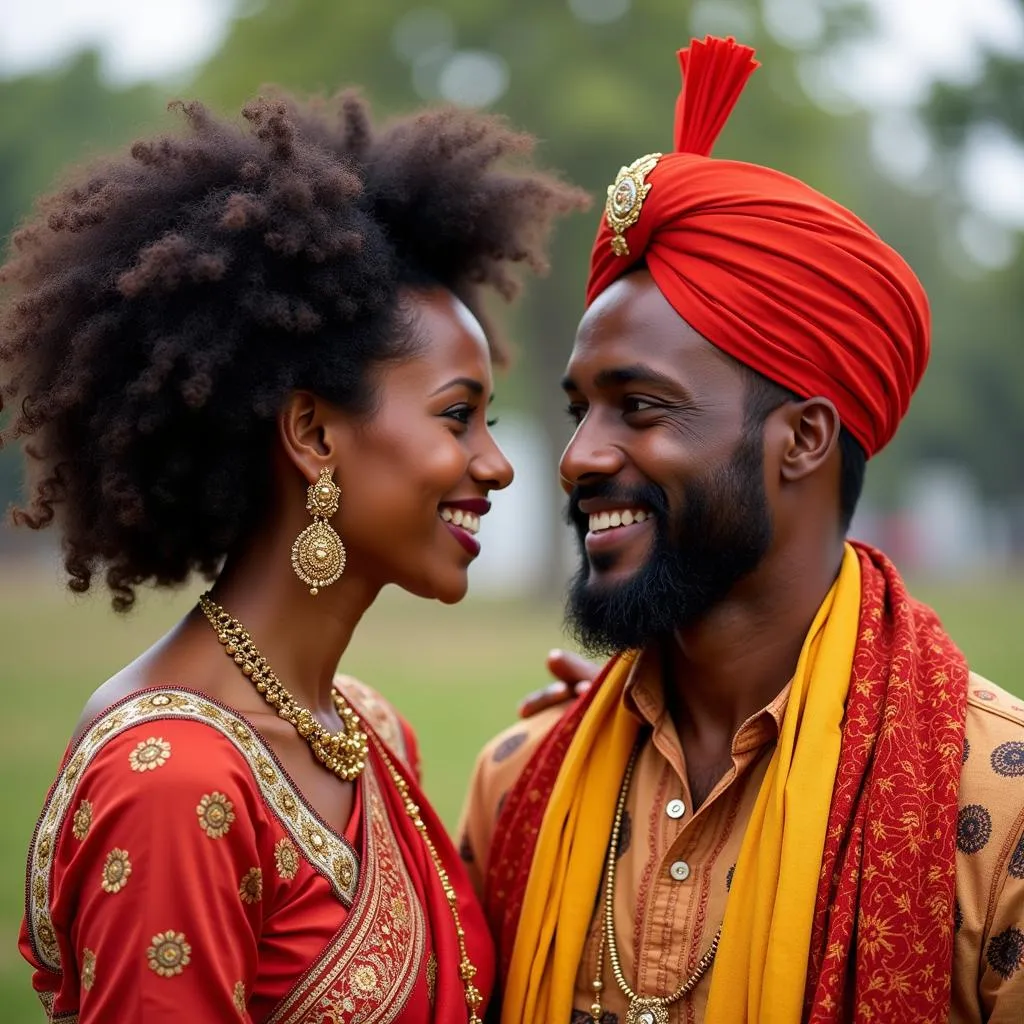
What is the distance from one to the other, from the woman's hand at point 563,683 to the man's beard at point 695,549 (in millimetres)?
738

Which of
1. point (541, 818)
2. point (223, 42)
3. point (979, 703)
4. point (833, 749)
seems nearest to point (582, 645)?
point (541, 818)

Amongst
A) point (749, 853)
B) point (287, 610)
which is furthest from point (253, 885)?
point (749, 853)

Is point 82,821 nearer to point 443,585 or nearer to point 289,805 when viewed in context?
point 289,805

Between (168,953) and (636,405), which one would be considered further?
(636,405)

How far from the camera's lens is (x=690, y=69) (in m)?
3.93

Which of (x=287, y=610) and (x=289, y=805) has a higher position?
(x=287, y=610)

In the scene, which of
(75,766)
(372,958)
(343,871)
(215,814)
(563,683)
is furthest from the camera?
(563,683)

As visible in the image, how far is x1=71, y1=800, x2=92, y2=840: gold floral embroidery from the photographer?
2908mm

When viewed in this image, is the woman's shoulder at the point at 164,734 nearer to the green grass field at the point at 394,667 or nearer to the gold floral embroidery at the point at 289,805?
the gold floral embroidery at the point at 289,805

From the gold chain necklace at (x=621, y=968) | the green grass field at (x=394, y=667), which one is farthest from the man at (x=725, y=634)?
the green grass field at (x=394, y=667)

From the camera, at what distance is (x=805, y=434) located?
373cm

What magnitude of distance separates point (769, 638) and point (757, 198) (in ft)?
4.04

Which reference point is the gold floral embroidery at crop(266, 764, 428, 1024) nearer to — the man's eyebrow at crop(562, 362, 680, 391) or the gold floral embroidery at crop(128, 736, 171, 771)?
the gold floral embroidery at crop(128, 736, 171, 771)

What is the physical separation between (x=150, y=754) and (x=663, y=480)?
157cm
